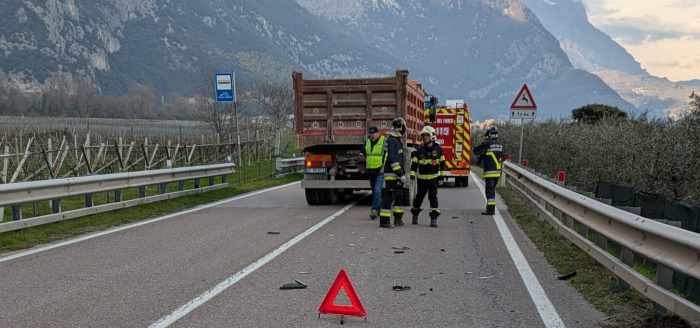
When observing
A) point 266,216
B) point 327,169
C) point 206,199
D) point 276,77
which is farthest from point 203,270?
point 276,77

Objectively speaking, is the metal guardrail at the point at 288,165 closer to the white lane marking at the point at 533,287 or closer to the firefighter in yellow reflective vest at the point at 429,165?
the firefighter in yellow reflective vest at the point at 429,165

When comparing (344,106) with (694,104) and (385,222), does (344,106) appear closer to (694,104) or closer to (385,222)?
(385,222)

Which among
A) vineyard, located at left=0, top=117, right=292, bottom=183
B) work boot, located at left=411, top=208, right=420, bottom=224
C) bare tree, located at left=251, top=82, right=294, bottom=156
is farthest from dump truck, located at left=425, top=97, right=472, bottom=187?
bare tree, located at left=251, top=82, right=294, bottom=156

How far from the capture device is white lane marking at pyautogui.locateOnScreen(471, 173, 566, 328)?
17.5ft

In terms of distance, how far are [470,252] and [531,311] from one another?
9.77 feet

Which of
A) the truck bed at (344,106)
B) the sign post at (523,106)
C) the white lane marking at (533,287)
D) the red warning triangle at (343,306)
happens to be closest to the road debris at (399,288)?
the red warning triangle at (343,306)

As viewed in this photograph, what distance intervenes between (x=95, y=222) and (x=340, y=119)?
5.48 m

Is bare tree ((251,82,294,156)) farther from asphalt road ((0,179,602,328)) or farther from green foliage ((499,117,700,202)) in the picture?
asphalt road ((0,179,602,328))

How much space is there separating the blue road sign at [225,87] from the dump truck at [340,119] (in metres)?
4.71

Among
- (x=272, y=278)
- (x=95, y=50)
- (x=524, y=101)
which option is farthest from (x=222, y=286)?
(x=95, y=50)

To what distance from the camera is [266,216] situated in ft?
40.6

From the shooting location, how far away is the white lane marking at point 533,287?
17.5 feet

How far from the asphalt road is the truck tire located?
3.24 m

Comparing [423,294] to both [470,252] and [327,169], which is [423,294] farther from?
[327,169]
